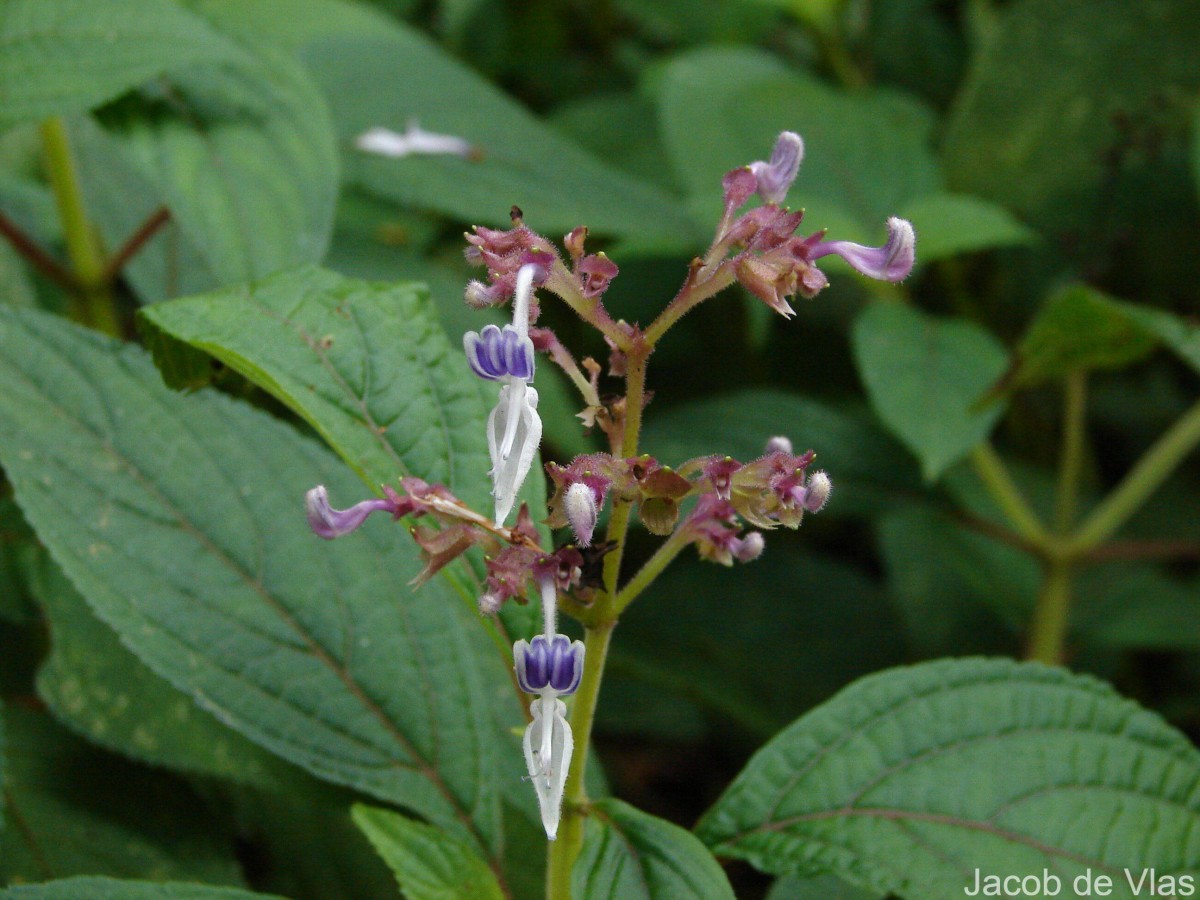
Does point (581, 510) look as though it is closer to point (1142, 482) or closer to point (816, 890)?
point (816, 890)

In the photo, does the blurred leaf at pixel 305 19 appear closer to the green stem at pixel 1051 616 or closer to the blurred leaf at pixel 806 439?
the blurred leaf at pixel 806 439

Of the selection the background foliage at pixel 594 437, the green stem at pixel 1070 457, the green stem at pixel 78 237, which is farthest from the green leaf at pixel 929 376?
the green stem at pixel 78 237

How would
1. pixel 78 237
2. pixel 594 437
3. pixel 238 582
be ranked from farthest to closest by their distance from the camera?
1. pixel 594 437
2. pixel 78 237
3. pixel 238 582

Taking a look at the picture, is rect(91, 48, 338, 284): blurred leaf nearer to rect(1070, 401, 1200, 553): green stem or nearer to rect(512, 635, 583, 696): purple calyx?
rect(512, 635, 583, 696): purple calyx

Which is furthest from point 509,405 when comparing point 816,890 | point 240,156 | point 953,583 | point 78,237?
point 953,583

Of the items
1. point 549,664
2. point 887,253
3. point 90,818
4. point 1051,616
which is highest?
point 887,253

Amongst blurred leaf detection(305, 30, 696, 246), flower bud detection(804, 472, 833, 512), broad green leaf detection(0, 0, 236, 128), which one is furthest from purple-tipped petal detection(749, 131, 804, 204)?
blurred leaf detection(305, 30, 696, 246)

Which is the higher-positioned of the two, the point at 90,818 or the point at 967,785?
the point at 967,785
